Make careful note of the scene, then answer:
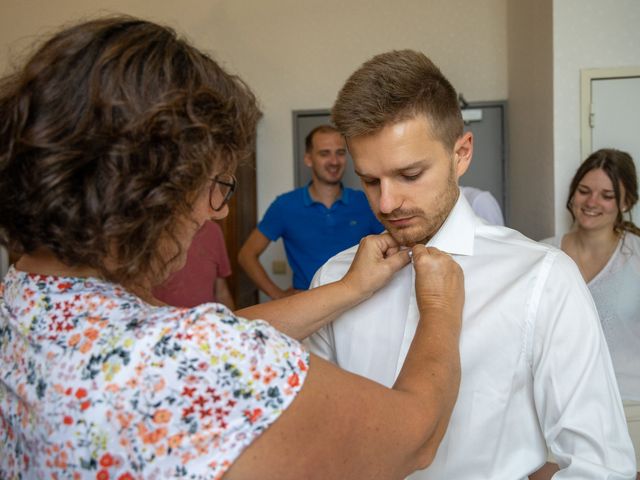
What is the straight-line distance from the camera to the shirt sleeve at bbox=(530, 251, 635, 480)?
40.7 inches

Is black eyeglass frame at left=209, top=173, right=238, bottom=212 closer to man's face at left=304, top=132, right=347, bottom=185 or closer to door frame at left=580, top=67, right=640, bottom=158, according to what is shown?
man's face at left=304, top=132, right=347, bottom=185

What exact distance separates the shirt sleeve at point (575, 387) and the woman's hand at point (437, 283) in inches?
7.1

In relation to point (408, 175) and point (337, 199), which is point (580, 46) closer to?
point (337, 199)

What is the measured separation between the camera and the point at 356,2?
418 cm

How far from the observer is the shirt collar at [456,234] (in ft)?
4.30

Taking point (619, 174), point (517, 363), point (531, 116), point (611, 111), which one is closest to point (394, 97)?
point (517, 363)

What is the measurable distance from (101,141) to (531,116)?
3167 millimetres

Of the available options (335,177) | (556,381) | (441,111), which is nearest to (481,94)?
(335,177)

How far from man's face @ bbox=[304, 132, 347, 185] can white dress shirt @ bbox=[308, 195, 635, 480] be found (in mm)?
1944

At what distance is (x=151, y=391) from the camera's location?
2.24 ft

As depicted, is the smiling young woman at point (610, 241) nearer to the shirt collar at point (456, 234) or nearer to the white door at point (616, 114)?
the white door at point (616, 114)

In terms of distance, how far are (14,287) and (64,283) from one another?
89 millimetres

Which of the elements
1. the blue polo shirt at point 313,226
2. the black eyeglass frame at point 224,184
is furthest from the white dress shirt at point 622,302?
the black eyeglass frame at point 224,184

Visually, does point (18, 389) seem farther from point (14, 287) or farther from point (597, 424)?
point (597, 424)
